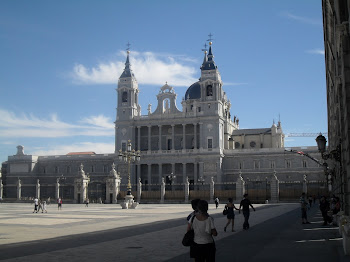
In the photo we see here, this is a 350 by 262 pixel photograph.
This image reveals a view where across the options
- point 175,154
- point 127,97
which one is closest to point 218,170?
point 175,154

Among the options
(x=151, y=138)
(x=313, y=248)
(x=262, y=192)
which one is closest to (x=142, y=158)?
(x=151, y=138)

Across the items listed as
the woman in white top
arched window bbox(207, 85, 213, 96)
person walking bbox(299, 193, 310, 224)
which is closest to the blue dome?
arched window bbox(207, 85, 213, 96)

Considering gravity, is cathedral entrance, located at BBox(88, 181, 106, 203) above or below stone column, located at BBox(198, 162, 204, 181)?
below

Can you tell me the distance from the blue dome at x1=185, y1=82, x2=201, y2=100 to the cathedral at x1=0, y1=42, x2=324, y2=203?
10412 millimetres

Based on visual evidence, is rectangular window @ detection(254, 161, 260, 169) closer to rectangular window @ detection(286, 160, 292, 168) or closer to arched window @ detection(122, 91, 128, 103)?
rectangular window @ detection(286, 160, 292, 168)

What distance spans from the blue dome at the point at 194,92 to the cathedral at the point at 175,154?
10.4m

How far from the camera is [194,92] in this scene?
381 ft

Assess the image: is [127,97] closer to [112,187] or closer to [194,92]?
[194,92]

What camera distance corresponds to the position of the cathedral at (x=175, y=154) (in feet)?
300

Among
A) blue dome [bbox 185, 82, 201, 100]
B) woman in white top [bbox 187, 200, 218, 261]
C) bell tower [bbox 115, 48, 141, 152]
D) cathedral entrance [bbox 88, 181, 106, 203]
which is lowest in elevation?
cathedral entrance [bbox 88, 181, 106, 203]

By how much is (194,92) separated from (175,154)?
2484 cm

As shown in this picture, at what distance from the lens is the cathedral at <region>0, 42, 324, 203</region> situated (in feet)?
300

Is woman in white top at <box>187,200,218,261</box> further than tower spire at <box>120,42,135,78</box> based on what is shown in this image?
No

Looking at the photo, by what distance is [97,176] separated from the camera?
10056 cm
